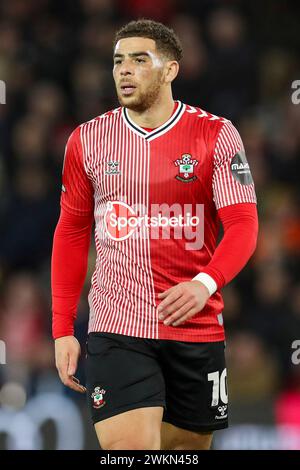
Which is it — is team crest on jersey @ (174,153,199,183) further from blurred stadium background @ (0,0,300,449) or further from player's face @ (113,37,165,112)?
blurred stadium background @ (0,0,300,449)

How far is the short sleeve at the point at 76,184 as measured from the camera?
178 inches

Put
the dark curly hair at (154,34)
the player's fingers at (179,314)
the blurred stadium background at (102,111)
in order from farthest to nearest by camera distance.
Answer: the blurred stadium background at (102,111) < the dark curly hair at (154,34) < the player's fingers at (179,314)

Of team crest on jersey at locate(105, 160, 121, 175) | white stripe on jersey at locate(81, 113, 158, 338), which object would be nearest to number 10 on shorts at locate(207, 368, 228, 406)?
white stripe on jersey at locate(81, 113, 158, 338)

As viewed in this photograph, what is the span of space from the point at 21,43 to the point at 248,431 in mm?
4234

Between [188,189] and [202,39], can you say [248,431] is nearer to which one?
[188,189]

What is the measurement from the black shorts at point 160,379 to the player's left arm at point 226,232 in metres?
0.26

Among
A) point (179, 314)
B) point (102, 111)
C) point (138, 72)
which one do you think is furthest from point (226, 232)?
point (102, 111)

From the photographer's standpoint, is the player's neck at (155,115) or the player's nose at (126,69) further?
the player's neck at (155,115)

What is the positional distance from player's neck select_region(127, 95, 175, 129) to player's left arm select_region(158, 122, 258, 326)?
27 centimetres

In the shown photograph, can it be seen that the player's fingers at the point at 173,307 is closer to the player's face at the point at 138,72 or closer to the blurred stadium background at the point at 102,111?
the player's face at the point at 138,72

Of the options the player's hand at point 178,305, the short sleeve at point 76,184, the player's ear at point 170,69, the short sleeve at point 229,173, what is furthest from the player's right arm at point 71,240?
the player's hand at point 178,305
